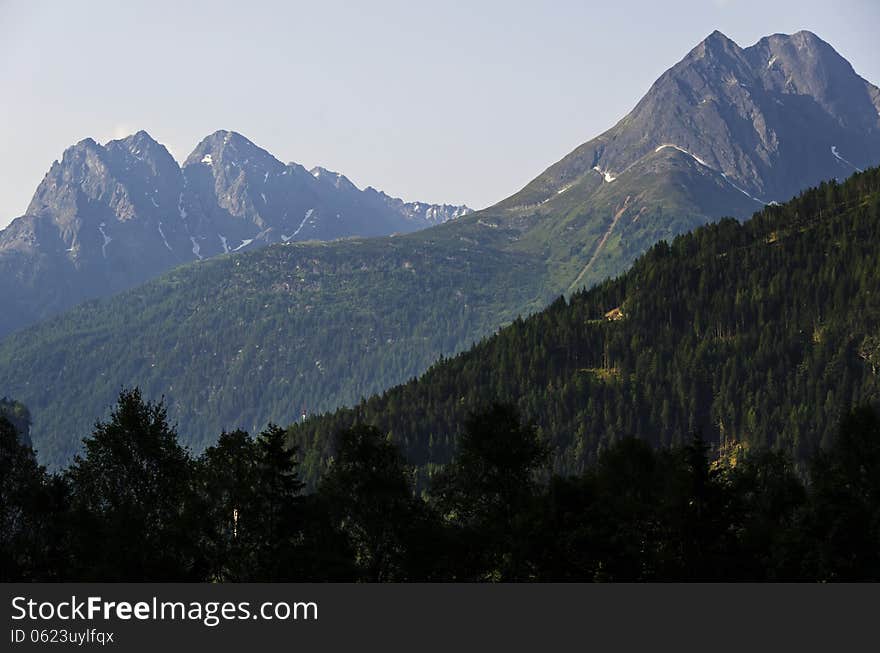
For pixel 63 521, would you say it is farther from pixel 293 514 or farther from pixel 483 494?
pixel 483 494

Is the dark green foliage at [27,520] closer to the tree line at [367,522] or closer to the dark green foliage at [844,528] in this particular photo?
the tree line at [367,522]

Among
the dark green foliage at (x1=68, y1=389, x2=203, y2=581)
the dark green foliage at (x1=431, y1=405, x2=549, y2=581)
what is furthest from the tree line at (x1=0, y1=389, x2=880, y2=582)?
the dark green foliage at (x1=431, y1=405, x2=549, y2=581)

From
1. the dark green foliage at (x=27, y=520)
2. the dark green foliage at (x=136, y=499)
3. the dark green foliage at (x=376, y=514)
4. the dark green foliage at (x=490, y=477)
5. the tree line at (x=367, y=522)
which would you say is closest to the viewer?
the dark green foliage at (x=136, y=499)

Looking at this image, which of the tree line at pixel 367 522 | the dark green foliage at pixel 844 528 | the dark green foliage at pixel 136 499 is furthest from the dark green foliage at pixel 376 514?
the dark green foliage at pixel 844 528

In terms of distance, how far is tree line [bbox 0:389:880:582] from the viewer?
243ft

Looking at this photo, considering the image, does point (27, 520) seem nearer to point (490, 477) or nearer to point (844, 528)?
point (490, 477)

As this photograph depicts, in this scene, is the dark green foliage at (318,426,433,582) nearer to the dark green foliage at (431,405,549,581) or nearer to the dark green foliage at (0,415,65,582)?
the dark green foliage at (431,405,549,581)

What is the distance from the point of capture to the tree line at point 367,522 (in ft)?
243

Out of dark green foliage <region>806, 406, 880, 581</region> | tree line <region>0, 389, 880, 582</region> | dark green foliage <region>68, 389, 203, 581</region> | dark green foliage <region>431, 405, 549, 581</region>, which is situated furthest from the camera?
dark green foliage <region>431, 405, 549, 581</region>
